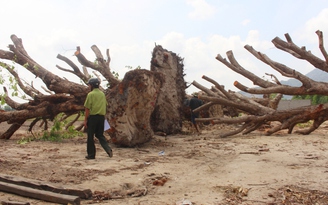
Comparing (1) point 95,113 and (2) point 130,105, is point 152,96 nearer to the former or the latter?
(2) point 130,105

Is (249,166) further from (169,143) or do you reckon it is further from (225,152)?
(169,143)

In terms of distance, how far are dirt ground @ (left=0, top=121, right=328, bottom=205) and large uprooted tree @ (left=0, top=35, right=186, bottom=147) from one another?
67 cm

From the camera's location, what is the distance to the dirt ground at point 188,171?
12.8 feet

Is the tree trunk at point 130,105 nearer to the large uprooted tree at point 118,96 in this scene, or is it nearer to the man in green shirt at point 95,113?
the large uprooted tree at point 118,96

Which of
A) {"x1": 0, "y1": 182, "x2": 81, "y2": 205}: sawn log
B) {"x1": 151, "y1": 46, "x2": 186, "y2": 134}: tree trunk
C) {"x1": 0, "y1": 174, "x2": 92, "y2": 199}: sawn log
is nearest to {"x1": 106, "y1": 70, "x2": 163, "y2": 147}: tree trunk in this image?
{"x1": 151, "y1": 46, "x2": 186, "y2": 134}: tree trunk

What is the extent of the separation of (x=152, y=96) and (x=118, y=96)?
0.77 metres

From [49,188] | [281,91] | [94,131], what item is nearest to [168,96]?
[281,91]

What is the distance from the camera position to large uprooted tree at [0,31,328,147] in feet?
26.0

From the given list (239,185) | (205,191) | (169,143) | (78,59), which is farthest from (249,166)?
(78,59)

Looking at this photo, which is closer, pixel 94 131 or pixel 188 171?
pixel 188 171

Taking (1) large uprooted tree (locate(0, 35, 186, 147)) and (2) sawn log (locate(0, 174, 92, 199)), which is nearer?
(2) sawn log (locate(0, 174, 92, 199))

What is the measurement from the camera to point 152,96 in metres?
8.12

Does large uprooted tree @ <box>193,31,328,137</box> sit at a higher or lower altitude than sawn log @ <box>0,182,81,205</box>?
higher

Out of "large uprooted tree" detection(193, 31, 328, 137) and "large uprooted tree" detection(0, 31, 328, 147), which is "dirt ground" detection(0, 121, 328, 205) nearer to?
"large uprooted tree" detection(0, 31, 328, 147)
